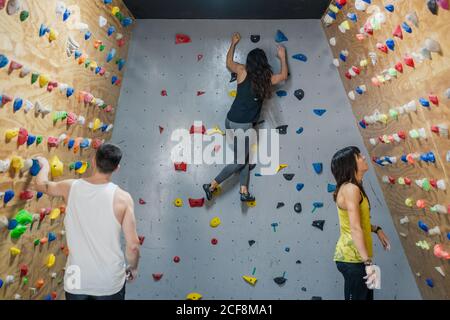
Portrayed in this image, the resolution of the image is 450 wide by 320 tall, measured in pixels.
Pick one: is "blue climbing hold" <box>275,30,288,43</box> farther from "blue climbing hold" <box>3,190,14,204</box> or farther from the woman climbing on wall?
"blue climbing hold" <box>3,190,14,204</box>

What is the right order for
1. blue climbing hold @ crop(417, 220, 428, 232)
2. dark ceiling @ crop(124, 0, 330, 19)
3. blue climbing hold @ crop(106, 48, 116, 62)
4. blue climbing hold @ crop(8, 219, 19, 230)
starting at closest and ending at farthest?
blue climbing hold @ crop(8, 219, 19, 230) < blue climbing hold @ crop(417, 220, 428, 232) < blue climbing hold @ crop(106, 48, 116, 62) < dark ceiling @ crop(124, 0, 330, 19)

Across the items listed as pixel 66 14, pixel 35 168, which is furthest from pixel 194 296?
pixel 66 14

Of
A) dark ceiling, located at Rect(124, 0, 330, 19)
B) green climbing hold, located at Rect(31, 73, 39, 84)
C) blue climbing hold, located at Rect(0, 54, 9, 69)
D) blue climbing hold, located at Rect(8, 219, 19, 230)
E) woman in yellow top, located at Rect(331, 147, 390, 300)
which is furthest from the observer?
dark ceiling, located at Rect(124, 0, 330, 19)

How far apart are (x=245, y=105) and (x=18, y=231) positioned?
1837 mm

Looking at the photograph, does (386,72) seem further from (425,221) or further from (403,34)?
(425,221)

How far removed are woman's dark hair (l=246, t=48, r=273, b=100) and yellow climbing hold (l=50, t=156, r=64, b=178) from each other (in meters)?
1.53

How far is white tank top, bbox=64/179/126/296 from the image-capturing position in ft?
6.25

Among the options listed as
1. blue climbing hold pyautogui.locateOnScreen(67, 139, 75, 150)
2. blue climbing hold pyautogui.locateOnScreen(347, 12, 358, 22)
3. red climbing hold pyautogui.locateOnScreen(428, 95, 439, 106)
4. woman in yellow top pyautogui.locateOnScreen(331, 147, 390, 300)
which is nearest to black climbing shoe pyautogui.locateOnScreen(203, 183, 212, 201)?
blue climbing hold pyautogui.locateOnScreen(67, 139, 75, 150)

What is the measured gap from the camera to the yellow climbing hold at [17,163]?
195 cm

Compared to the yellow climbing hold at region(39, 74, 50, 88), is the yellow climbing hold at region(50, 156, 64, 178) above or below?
below

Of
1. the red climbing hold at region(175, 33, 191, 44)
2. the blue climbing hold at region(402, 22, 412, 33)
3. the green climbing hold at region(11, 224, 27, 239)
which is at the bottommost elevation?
the green climbing hold at region(11, 224, 27, 239)

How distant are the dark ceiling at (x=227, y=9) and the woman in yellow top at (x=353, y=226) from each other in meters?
1.33

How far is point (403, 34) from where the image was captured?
2.11 metres

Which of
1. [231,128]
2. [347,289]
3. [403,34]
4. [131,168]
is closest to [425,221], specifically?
[347,289]
